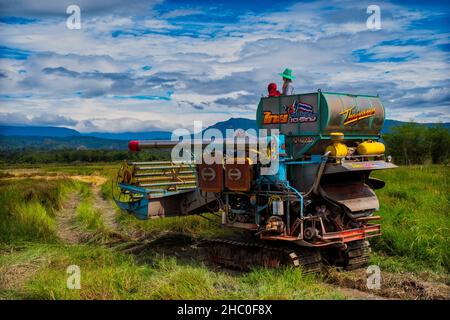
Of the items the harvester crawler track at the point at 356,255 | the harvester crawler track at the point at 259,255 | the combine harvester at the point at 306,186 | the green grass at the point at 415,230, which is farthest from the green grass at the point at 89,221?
the green grass at the point at 415,230

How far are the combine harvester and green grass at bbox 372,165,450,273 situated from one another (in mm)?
698

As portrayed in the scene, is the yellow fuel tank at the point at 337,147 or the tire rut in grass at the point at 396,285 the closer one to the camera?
the tire rut in grass at the point at 396,285

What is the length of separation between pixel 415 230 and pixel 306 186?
3.08m

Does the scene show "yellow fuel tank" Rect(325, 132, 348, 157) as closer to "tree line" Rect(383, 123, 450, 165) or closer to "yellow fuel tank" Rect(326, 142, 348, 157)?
"yellow fuel tank" Rect(326, 142, 348, 157)

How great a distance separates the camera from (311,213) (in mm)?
10102

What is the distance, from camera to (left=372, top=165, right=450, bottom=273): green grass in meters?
10.3

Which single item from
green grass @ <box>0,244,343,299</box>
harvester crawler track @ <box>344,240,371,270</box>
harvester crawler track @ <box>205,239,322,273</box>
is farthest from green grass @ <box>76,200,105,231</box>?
harvester crawler track @ <box>344,240,371,270</box>

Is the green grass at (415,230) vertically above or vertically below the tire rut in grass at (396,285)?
above

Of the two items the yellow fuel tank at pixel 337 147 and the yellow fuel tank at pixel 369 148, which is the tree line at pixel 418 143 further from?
the yellow fuel tank at pixel 337 147

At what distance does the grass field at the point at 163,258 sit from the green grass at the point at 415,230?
0.06 ft

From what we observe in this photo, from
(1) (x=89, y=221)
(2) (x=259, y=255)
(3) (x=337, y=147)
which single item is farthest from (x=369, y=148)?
(1) (x=89, y=221)

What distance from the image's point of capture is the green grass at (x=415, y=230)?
10273mm
